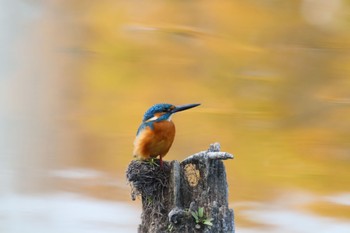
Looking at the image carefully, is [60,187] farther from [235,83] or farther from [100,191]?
[235,83]

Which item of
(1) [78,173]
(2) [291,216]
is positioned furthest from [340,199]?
(1) [78,173]

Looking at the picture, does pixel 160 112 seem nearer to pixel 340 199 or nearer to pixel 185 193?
pixel 185 193

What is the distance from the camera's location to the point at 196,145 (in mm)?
1957

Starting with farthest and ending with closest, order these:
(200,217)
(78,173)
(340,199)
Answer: (78,173)
(340,199)
(200,217)

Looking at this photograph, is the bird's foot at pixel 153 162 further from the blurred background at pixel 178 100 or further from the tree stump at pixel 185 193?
the blurred background at pixel 178 100

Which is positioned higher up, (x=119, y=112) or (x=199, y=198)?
(x=119, y=112)

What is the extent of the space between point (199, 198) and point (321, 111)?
90 centimetres

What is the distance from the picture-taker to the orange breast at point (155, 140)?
3.87 ft

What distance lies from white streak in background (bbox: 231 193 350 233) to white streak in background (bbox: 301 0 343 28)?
0.61 meters

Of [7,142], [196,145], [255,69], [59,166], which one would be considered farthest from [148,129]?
[7,142]

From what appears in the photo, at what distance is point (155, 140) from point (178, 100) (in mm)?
829

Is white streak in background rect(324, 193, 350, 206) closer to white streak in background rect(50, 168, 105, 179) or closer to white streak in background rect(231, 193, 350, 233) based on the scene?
white streak in background rect(231, 193, 350, 233)

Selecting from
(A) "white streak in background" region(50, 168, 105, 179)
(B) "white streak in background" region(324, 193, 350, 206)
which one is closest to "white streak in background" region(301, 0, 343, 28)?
(B) "white streak in background" region(324, 193, 350, 206)

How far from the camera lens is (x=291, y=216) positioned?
199 cm
